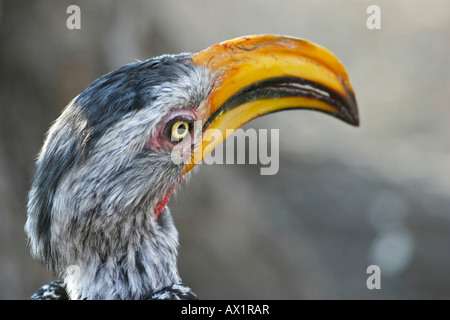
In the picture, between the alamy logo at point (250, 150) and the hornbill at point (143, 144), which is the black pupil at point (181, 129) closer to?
the hornbill at point (143, 144)

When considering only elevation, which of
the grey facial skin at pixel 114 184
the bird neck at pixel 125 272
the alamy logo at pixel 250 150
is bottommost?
the bird neck at pixel 125 272

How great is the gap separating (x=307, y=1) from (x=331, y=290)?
439 cm

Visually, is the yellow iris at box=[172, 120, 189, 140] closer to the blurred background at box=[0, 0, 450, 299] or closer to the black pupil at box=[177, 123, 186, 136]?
the black pupil at box=[177, 123, 186, 136]

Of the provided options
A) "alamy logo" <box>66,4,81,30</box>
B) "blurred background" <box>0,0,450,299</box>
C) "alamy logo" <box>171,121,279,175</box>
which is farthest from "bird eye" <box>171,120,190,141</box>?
"alamy logo" <box>66,4,81,30</box>

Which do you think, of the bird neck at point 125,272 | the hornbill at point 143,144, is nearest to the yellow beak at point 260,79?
the hornbill at point 143,144

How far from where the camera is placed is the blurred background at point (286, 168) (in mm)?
4227

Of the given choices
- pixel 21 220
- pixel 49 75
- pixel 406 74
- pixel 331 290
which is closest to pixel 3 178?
pixel 21 220

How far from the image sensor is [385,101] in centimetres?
634

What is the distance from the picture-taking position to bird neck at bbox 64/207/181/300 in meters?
1.88

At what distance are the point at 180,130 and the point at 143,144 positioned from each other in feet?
0.54

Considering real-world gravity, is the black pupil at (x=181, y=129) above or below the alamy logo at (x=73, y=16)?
below

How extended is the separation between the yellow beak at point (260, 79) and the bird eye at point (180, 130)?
0.07 m

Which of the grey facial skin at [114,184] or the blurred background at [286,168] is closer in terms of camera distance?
the grey facial skin at [114,184]

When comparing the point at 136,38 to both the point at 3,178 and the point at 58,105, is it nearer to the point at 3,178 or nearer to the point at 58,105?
the point at 58,105
